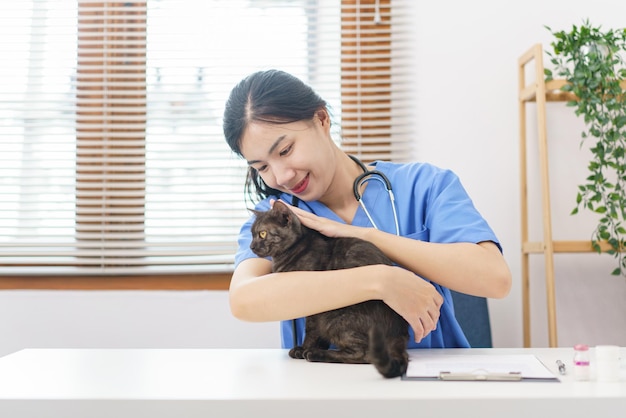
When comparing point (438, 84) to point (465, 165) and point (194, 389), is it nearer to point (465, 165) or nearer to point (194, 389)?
point (465, 165)

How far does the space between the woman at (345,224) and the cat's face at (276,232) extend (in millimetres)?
27

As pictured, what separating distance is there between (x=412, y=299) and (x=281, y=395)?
36 centimetres

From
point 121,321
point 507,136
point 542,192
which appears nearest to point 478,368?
point 542,192

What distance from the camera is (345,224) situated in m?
1.24

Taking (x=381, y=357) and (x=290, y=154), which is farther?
(x=290, y=154)

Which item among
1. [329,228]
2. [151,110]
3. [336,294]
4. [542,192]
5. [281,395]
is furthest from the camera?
[151,110]

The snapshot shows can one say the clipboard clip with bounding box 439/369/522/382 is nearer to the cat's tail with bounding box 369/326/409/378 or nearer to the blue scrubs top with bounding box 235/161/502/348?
the cat's tail with bounding box 369/326/409/378

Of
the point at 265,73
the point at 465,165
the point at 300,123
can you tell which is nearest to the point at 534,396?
the point at 300,123

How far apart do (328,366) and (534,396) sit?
1.11 ft

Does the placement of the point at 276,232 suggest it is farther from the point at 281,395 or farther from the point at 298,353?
the point at 281,395

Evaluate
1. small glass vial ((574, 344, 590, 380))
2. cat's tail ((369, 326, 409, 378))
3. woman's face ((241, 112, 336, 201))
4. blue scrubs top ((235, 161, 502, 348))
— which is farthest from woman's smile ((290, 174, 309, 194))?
small glass vial ((574, 344, 590, 380))

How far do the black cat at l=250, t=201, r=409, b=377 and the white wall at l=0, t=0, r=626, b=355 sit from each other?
115 cm

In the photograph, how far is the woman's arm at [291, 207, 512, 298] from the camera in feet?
3.70

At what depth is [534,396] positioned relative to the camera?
71 centimetres
